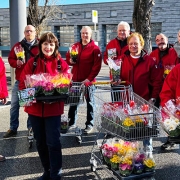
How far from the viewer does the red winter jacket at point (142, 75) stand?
14.8 feet

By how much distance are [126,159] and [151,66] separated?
4.77 feet

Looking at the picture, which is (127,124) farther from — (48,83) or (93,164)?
(93,164)

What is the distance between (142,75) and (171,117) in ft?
4.77

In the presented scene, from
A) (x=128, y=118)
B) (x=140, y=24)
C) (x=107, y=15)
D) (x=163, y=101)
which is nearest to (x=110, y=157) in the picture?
(x=128, y=118)

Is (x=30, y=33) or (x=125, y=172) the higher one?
(x=30, y=33)

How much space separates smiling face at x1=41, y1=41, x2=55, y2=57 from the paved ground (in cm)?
181

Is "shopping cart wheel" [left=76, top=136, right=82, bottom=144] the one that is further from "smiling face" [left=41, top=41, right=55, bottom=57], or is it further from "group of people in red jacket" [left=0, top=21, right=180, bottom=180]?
"smiling face" [left=41, top=41, right=55, bottom=57]

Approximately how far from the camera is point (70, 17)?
143 ft

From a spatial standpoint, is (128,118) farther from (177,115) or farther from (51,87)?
(51,87)

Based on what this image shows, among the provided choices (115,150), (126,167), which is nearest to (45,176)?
(115,150)

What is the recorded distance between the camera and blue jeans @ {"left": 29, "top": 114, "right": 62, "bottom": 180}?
150 inches

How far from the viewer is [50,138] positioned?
3.81 meters

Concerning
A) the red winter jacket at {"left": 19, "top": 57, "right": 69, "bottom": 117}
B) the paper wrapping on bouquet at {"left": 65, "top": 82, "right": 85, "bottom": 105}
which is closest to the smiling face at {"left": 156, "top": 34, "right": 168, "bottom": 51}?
the paper wrapping on bouquet at {"left": 65, "top": 82, "right": 85, "bottom": 105}

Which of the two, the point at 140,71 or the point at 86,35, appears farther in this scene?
the point at 86,35
